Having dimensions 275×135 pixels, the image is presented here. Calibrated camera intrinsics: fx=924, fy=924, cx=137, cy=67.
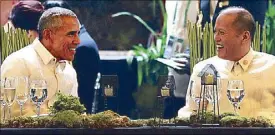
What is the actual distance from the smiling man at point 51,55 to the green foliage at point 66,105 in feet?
1.68

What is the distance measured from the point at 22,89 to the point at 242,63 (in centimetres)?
123

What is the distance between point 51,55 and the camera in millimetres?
4738

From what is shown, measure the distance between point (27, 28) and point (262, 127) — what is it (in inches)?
82.8

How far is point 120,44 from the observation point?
24.3 ft

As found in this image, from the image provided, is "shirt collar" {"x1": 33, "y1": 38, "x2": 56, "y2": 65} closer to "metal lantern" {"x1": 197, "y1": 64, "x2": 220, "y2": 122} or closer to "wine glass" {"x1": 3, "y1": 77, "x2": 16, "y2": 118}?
"wine glass" {"x1": 3, "y1": 77, "x2": 16, "y2": 118}

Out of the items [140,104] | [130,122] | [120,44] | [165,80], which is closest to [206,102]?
[165,80]

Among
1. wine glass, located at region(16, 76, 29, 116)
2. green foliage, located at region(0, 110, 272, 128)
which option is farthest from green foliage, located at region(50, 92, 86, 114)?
wine glass, located at region(16, 76, 29, 116)

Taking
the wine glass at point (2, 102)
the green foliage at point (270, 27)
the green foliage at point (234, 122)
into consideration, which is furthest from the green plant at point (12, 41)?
the green foliage at point (270, 27)

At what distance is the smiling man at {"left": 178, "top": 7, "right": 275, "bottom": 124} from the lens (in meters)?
4.66

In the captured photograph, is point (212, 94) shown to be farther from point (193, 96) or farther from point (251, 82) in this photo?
point (251, 82)

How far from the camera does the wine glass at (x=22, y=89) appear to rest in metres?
4.14

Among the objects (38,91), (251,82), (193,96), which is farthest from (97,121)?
(251,82)

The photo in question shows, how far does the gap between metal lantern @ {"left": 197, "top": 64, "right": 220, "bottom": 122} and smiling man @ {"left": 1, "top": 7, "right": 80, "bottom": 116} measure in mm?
785

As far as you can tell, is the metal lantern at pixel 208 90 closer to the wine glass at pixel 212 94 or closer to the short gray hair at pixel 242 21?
the wine glass at pixel 212 94
